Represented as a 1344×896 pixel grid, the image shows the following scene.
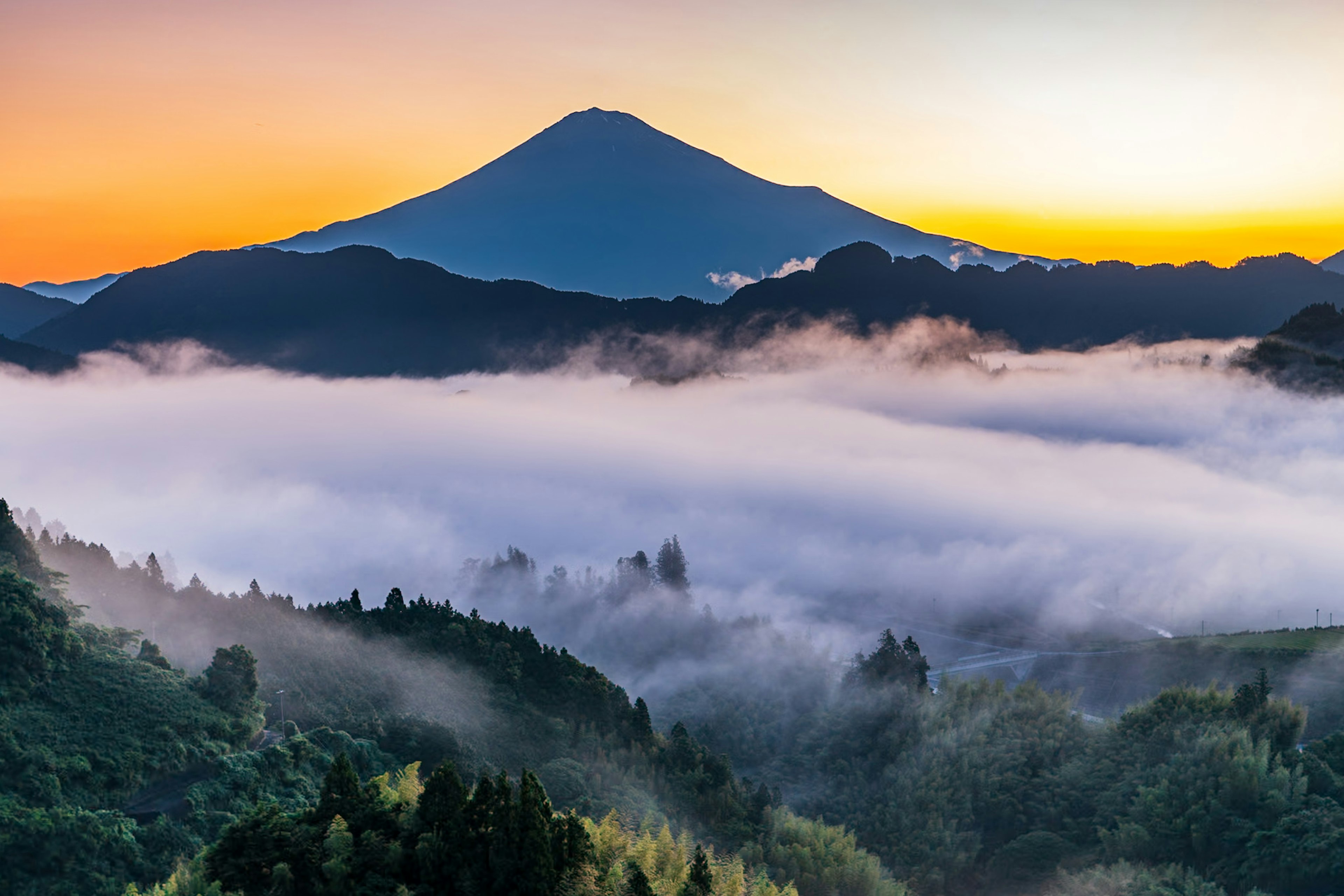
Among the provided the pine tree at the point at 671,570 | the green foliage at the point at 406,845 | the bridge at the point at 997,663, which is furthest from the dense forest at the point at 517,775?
the pine tree at the point at 671,570

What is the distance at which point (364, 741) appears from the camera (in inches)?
1593

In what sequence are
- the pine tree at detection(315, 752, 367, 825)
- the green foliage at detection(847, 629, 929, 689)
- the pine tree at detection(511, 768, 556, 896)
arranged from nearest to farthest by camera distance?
1. the pine tree at detection(511, 768, 556, 896)
2. the pine tree at detection(315, 752, 367, 825)
3. the green foliage at detection(847, 629, 929, 689)

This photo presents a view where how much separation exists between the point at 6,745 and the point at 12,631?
16.2ft

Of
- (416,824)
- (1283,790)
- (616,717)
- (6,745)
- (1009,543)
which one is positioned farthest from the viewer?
(1009,543)

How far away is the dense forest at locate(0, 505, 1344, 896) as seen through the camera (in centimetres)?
2475

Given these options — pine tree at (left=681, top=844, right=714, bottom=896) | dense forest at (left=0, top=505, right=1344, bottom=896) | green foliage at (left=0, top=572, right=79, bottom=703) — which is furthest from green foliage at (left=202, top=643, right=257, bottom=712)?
pine tree at (left=681, top=844, right=714, bottom=896)

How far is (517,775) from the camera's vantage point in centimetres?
4372

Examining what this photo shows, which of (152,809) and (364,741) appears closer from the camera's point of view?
(152,809)

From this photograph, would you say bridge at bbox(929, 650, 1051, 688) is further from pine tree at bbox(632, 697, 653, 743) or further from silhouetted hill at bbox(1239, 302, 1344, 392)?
silhouetted hill at bbox(1239, 302, 1344, 392)

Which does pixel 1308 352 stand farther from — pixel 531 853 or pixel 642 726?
pixel 531 853

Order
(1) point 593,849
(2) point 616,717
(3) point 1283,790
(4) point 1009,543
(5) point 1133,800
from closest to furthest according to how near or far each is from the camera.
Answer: (1) point 593,849, (3) point 1283,790, (5) point 1133,800, (2) point 616,717, (4) point 1009,543

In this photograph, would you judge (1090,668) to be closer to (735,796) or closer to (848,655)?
(848,655)

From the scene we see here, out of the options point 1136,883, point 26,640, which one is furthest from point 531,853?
point 1136,883

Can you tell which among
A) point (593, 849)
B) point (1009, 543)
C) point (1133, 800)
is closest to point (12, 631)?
point (593, 849)
